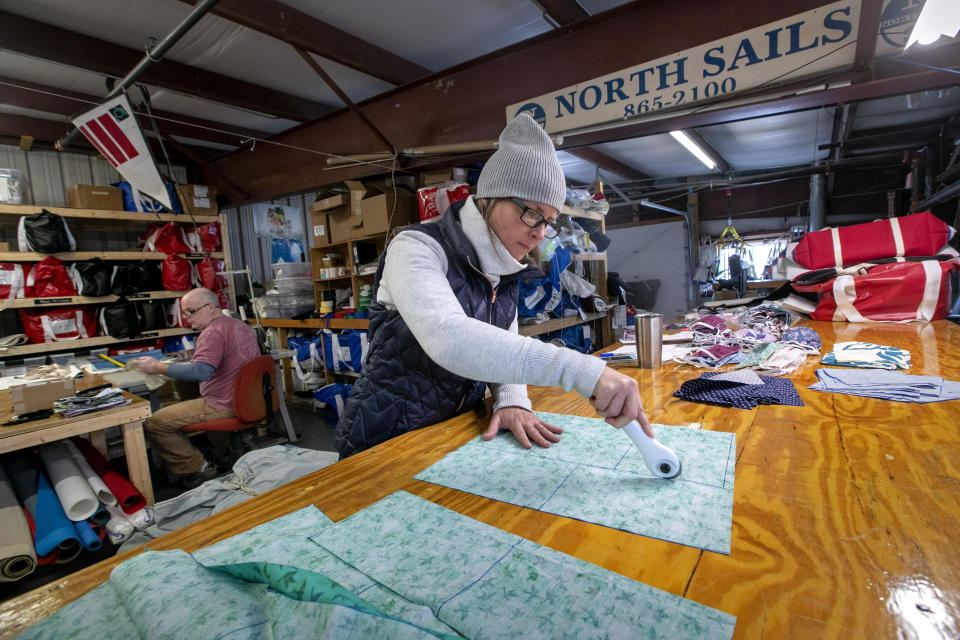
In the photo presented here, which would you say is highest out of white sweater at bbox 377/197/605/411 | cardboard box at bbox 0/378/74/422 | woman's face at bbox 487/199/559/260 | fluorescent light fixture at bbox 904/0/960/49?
fluorescent light fixture at bbox 904/0/960/49

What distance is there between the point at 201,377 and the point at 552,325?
2.56m

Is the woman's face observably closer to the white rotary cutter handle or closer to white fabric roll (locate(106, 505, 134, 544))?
the white rotary cutter handle

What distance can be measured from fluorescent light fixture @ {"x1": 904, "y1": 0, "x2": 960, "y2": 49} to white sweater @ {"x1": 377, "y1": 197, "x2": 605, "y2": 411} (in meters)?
1.45

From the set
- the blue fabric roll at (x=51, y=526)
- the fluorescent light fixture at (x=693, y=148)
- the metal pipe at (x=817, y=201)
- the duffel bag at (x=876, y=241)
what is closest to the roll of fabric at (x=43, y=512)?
the blue fabric roll at (x=51, y=526)

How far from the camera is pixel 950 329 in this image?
2.08 meters

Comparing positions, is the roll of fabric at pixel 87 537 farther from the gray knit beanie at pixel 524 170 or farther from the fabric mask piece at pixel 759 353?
the fabric mask piece at pixel 759 353

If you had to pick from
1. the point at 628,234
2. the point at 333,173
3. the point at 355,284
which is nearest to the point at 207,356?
the point at 355,284

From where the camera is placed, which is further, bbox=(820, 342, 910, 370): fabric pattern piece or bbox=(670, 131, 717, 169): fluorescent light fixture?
bbox=(670, 131, 717, 169): fluorescent light fixture

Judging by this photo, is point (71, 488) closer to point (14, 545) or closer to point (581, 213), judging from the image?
point (14, 545)

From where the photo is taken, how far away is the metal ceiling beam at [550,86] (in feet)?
7.31

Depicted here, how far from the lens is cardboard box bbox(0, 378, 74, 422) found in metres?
2.07

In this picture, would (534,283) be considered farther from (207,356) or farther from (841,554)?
(841,554)

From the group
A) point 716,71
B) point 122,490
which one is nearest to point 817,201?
point 716,71

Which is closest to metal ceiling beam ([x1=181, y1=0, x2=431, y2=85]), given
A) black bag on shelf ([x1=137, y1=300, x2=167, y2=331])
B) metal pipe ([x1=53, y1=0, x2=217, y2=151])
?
metal pipe ([x1=53, y1=0, x2=217, y2=151])
